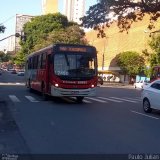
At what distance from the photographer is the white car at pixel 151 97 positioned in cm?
1839

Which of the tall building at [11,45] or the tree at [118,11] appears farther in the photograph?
the tall building at [11,45]

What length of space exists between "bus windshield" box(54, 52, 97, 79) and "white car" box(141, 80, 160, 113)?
13.5 ft

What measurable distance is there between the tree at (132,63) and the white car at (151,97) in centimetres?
6140

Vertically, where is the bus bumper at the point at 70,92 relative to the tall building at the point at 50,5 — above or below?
below

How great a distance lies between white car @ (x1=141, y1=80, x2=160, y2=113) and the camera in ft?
60.3

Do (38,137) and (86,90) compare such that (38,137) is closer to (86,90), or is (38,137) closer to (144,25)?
(86,90)

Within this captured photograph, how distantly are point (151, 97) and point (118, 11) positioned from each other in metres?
5.63

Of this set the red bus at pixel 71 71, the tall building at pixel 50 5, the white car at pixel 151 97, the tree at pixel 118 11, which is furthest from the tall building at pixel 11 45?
the white car at pixel 151 97

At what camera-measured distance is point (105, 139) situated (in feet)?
36.7

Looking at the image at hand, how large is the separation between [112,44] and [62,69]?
78.7m

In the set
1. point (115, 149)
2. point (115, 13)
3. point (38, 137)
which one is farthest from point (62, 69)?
point (115, 149)

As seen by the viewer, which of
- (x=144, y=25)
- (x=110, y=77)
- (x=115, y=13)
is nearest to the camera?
(x=115, y=13)

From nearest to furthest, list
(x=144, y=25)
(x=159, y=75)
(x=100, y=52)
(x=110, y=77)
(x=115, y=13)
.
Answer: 1. (x=115, y=13)
2. (x=159, y=75)
3. (x=144, y=25)
4. (x=110, y=77)
5. (x=100, y=52)

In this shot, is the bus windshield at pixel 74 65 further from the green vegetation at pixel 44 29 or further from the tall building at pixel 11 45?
the tall building at pixel 11 45
